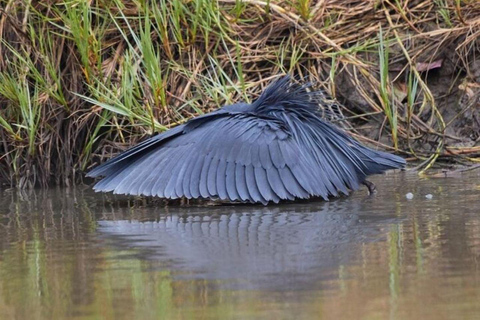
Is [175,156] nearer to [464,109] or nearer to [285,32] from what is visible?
[285,32]

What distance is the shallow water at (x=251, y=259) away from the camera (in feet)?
8.59

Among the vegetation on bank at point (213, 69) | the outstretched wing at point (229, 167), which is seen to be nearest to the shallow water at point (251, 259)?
the outstretched wing at point (229, 167)

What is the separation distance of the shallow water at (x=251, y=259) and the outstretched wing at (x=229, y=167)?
98 mm

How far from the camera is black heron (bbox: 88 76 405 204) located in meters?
4.52

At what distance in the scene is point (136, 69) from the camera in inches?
225

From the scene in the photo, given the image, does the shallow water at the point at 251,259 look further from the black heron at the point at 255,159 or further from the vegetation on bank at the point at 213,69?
the vegetation on bank at the point at 213,69

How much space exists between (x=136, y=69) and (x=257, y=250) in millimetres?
2591

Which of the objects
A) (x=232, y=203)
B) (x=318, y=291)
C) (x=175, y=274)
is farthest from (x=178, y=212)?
(x=318, y=291)

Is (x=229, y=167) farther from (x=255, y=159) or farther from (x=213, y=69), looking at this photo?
(x=213, y=69)

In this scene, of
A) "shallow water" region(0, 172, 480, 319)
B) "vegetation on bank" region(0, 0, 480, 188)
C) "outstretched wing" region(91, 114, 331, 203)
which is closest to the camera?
"shallow water" region(0, 172, 480, 319)

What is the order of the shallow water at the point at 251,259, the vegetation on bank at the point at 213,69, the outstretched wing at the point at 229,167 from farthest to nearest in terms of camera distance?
the vegetation on bank at the point at 213,69, the outstretched wing at the point at 229,167, the shallow water at the point at 251,259

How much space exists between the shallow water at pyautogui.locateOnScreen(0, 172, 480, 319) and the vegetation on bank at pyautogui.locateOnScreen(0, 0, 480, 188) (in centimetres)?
90

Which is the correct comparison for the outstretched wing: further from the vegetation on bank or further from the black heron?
the vegetation on bank

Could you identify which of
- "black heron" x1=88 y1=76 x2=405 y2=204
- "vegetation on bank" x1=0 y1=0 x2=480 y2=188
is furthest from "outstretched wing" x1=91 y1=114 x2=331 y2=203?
"vegetation on bank" x1=0 y1=0 x2=480 y2=188
